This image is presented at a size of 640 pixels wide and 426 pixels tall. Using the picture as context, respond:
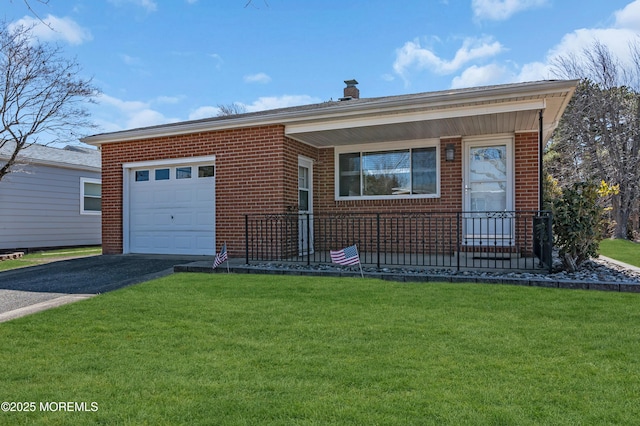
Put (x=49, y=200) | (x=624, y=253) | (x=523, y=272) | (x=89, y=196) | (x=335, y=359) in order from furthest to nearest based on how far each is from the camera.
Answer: (x=89, y=196)
(x=49, y=200)
(x=624, y=253)
(x=523, y=272)
(x=335, y=359)

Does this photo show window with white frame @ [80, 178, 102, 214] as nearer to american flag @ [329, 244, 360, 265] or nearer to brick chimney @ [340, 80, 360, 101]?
brick chimney @ [340, 80, 360, 101]

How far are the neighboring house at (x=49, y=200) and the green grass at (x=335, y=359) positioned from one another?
985 centimetres

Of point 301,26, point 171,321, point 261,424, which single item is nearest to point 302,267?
point 171,321

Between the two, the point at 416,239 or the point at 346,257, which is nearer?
the point at 346,257

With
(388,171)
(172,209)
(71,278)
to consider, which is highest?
(388,171)

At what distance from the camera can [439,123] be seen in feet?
25.8

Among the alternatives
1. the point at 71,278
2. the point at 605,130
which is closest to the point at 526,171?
the point at 71,278

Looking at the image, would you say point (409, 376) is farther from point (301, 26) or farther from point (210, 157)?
point (210, 157)

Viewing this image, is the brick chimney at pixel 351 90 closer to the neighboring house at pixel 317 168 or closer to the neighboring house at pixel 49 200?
the neighboring house at pixel 317 168

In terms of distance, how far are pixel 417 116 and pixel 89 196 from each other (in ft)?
40.2

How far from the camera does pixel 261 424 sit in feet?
7.25

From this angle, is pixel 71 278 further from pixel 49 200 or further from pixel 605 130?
pixel 605 130

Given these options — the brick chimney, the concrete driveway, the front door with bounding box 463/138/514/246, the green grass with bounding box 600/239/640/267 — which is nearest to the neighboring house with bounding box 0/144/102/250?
the concrete driveway

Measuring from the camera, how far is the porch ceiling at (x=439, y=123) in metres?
7.10
